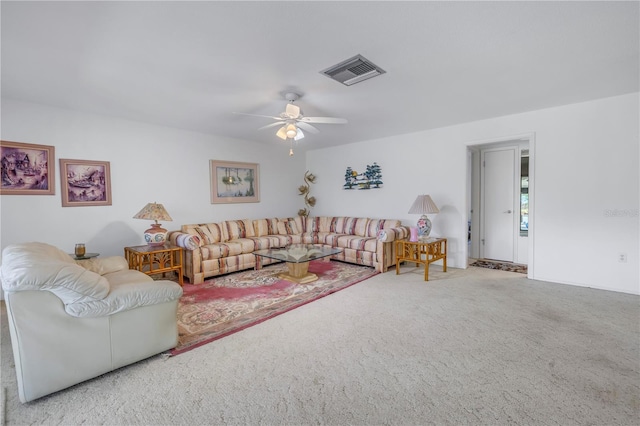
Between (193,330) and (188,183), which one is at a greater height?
(188,183)

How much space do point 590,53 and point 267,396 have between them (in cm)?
356

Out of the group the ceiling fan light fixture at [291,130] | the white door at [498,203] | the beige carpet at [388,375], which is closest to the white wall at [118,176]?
the beige carpet at [388,375]

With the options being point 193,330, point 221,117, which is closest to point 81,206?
point 221,117

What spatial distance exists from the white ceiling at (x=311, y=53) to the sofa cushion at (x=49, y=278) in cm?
153

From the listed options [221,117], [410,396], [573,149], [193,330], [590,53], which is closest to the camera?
[410,396]

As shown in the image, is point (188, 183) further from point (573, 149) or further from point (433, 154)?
point (573, 149)

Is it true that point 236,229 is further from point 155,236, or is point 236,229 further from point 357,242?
point 357,242

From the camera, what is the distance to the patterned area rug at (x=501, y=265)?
4561mm

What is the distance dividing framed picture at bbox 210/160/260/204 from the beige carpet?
3106mm

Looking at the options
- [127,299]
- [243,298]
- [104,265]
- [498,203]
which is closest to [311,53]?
[127,299]

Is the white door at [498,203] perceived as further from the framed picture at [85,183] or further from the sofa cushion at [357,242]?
the framed picture at [85,183]

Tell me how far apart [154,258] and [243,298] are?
1524 mm

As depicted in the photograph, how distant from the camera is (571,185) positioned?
3709mm

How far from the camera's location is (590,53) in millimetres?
2346
